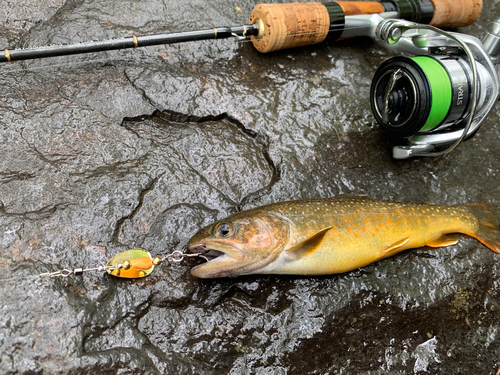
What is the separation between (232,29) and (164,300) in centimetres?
219

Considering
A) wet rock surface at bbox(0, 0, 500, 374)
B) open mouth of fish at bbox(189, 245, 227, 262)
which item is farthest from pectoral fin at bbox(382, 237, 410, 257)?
open mouth of fish at bbox(189, 245, 227, 262)

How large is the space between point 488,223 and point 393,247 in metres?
0.92

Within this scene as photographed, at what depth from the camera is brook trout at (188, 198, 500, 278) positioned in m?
2.56

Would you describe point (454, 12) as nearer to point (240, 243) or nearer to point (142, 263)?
point (240, 243)

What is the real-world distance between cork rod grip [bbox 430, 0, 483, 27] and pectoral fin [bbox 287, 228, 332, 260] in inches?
109

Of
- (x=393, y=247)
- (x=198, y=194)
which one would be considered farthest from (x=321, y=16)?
(x=393, y=247)

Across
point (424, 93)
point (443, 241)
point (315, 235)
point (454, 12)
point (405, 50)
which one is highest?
point (454, 12)

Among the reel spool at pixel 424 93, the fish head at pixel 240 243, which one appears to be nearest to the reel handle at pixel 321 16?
Answer: the reel spool at pixel 424 93

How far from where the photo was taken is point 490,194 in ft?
11.9

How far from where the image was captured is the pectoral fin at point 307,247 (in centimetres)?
264

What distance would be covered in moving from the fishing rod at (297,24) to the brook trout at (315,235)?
1.57 metres

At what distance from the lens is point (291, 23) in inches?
142

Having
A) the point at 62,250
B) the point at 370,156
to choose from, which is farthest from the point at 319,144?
the point at 62,250

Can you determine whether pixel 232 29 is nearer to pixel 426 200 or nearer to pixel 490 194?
pixel 426 200
